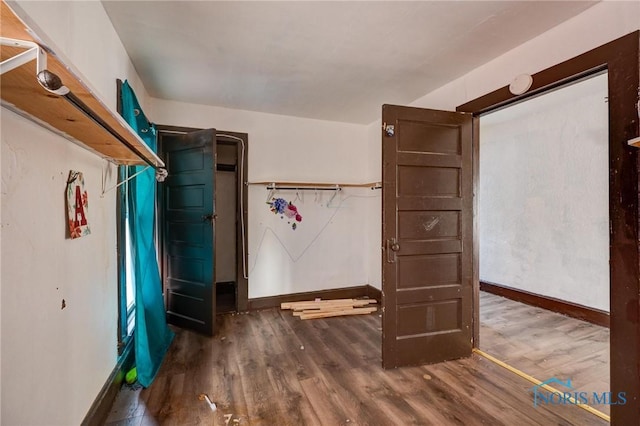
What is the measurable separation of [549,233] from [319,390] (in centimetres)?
357

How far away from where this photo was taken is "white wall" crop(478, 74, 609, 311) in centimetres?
323

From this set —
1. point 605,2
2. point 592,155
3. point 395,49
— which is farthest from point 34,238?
point 592,155

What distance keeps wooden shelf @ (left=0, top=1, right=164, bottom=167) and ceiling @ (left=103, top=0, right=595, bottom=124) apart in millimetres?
945

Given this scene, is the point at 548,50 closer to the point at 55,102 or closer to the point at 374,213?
the point at 374,213

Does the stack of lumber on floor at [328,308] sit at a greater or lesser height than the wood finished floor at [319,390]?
greater

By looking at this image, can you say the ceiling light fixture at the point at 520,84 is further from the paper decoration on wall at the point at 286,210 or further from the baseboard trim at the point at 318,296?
the baseboard trim at the point at 318,296

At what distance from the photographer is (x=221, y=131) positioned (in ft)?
11.3

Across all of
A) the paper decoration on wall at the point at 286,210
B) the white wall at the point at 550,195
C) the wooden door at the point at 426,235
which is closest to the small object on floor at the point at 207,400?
the wooden door at the point at 426,235

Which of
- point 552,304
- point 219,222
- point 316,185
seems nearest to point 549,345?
point 552,304

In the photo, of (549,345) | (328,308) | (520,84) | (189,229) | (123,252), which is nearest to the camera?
(520,84)

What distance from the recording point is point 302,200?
3854mm

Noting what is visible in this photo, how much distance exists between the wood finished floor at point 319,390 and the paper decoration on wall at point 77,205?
1189 mm

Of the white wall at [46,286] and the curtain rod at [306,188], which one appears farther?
the curtain rod at [306,188]

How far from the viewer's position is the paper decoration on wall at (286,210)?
3.70m
